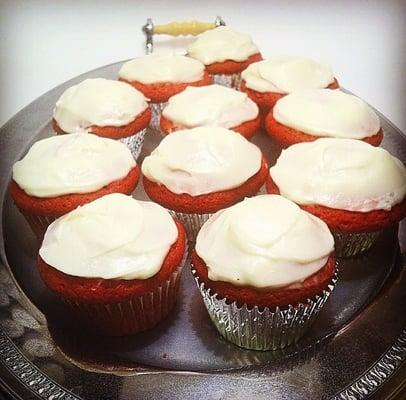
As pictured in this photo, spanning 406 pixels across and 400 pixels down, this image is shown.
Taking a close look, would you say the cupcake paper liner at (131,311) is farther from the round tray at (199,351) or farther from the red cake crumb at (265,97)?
the red cake crumb at (265,97)

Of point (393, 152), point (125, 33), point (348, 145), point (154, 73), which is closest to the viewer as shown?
point (348, 145)

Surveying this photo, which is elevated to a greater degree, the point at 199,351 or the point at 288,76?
the point at 288,76

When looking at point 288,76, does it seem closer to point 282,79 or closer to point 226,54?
point 282,79

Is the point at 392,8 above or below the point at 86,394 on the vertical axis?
above

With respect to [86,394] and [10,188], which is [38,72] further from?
[86,394]

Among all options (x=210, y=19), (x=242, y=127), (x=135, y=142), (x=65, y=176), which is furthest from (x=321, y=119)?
(x=210, y=19)

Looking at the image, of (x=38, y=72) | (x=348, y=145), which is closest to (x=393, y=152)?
(x=348, y=145)

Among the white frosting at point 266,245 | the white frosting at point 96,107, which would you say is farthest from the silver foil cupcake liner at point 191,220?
the white frosting at point 96,107
